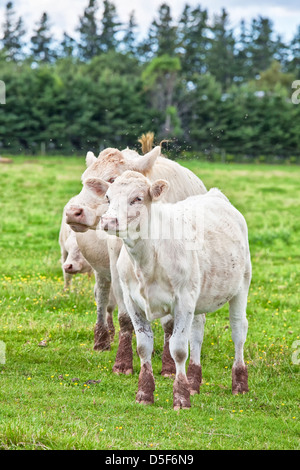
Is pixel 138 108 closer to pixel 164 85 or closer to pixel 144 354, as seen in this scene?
pixel 164 85

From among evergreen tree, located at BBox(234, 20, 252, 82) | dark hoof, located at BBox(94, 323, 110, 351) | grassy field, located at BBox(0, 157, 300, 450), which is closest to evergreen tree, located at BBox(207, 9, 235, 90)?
evergreen tree, located at BBox(234, 20, 252, 82)

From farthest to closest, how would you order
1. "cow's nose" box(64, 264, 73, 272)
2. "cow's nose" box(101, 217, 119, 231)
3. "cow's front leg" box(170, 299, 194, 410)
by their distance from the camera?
1. "cow's nose" box(64, 264, 73, 272)
2. "cow's front leg" box(170, 299, 194, 410)
3. "cow's nose" box(101, 217, 119, 231)

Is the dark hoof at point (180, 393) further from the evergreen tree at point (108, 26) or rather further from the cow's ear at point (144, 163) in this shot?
the evergreen tree at point (108, 26)

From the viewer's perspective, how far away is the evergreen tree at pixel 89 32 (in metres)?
78.8

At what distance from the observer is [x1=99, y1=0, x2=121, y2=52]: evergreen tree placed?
257 ft

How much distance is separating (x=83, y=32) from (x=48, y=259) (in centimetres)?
7020

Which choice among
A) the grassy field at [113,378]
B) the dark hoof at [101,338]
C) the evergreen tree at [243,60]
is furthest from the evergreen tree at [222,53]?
the dark hoof at [101,338]

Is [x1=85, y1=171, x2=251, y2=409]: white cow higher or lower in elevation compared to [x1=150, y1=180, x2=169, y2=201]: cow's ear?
lower

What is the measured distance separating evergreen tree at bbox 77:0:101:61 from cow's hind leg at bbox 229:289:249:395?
74.8 meters

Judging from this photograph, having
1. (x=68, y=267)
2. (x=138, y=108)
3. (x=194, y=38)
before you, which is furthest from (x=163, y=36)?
(x=68, y=267)

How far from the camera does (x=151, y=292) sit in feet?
20.3

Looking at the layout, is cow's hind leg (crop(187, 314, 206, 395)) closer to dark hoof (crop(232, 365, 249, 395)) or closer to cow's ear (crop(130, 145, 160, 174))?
dark hoof (crop(232, 365, 249, 395))

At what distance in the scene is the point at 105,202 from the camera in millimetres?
6871

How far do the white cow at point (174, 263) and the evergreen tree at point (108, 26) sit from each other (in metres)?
74.4
